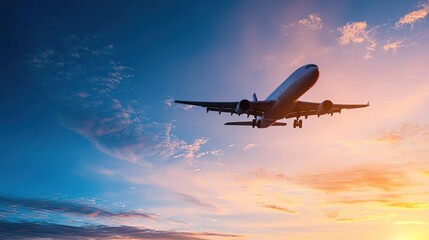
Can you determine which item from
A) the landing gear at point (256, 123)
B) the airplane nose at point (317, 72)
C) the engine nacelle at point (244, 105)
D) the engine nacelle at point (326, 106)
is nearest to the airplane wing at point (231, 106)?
the landing gear at point (256, 123)

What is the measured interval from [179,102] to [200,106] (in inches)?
177

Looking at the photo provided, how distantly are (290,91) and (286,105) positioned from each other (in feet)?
12.2

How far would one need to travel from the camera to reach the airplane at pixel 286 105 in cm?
4728

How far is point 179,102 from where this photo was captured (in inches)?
2063

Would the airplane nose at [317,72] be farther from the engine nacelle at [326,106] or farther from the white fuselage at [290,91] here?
the engine nacelle at [326,106]

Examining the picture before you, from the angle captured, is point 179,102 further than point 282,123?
No

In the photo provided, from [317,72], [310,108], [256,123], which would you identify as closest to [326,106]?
[310,108]

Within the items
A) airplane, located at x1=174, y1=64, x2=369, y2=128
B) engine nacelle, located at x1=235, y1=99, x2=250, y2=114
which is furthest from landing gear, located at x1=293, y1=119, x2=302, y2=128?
engine nacelle, located at x1=235, y1=99, x2=250, y2=114

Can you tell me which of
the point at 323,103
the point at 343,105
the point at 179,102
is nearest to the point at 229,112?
the point at 179,102

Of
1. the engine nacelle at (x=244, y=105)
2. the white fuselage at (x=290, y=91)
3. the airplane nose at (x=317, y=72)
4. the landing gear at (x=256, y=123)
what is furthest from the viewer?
the landing gear at (x=256, y=123)

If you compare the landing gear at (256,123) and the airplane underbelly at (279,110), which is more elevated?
the landing gear at (256,123)

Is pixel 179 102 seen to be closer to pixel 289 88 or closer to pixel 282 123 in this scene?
pixel 289 88

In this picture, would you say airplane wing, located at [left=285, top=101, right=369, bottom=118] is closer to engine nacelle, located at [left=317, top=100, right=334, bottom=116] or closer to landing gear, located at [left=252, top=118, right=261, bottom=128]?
engine nacelle, located at [left=317, top=100, right=334, bottom=116]

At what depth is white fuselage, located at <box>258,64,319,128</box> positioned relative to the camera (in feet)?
153
